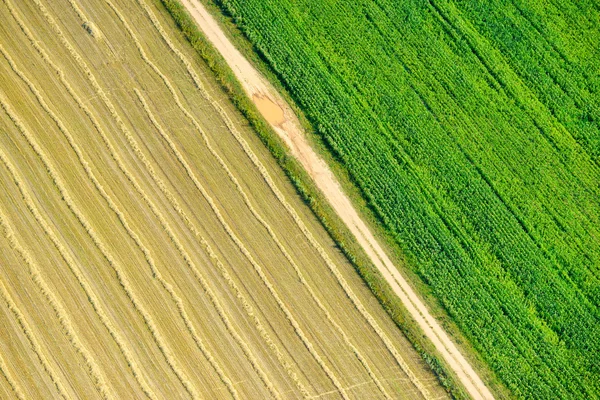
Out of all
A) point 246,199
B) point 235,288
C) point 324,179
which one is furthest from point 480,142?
point 235,288

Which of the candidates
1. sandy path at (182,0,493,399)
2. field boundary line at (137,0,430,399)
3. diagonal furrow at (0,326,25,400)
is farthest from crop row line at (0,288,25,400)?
sandy path at (182,0,493,399)

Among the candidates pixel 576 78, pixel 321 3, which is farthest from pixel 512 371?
pixel 321 3

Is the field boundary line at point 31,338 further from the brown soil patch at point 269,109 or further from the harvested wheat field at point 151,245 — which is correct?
the brown soil patch at point 269,109

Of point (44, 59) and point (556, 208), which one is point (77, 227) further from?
point (556, 208)

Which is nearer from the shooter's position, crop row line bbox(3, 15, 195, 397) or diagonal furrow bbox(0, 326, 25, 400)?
diagonal furrow bbox(0, 326, 25, 400)

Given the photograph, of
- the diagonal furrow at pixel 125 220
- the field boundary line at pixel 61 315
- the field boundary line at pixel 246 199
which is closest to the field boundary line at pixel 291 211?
the field boundary line at pixel 246 199

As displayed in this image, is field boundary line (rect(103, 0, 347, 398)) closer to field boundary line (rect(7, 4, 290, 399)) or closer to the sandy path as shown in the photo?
field boundary line (rect(7, 4, 290, 399))
